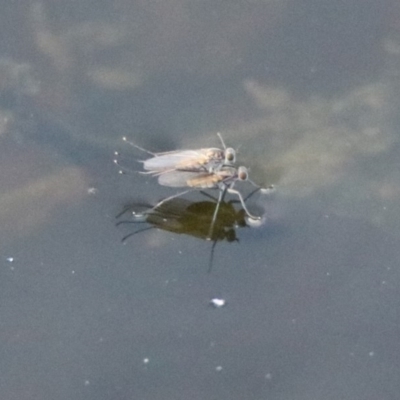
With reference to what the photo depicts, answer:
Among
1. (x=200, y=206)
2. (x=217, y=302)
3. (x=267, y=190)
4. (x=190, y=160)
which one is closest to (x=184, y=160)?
(x=190, y=160)

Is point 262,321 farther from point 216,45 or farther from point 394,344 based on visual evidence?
point 216,45

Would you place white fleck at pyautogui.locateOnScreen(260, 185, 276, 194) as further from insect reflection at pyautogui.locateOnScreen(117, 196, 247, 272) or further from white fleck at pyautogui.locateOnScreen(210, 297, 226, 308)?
white fleck at pyautogui.locateOnScreen(210, 297, 226, 308)

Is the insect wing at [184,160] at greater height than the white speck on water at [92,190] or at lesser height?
greater

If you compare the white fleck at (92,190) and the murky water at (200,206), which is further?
the white fleck at (92,190)

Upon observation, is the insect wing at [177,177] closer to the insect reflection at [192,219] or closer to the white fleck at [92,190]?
the insect reflection at [192,219]

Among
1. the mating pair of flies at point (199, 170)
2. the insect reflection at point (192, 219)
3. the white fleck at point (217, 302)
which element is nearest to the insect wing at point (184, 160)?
the mating pair of flies at point (199, 170)

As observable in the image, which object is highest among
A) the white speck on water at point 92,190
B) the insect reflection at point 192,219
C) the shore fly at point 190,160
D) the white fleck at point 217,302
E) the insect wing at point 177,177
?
the shore fly at point 190,160

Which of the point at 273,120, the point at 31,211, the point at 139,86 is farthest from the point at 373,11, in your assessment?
the point at 31,211

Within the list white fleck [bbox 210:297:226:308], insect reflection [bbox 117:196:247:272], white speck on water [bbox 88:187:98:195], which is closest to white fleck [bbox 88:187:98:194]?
Result: white speck on water [bbox 88:187:98:195]
